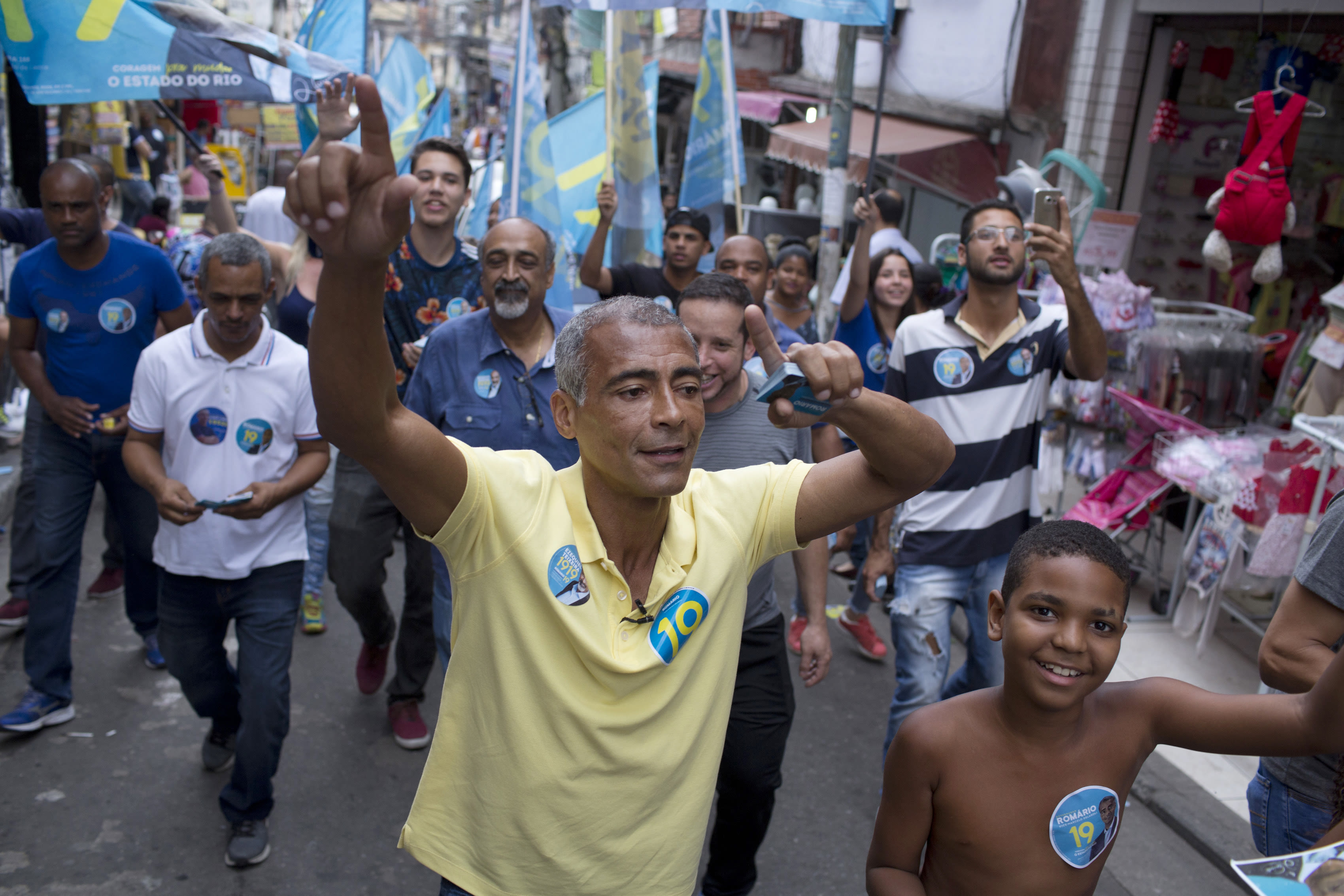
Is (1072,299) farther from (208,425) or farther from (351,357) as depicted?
(208,425)

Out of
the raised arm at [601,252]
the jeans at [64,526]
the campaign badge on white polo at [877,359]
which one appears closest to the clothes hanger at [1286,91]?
the campaign badge on white polo at [877,359]

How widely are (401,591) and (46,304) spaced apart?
8.03ft

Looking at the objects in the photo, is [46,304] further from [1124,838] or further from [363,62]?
[1124,838]

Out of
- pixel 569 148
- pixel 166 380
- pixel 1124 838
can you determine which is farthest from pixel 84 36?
pixel 1124 838

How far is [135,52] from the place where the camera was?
4422 mm

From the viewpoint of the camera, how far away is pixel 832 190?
26.3 feet

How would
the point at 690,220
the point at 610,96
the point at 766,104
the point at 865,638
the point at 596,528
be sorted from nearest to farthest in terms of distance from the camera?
the point at 596,528, the point at 690,220, the point at 865,638, the point at 610,96, the point at 766,104

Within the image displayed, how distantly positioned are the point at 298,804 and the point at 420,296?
207cm

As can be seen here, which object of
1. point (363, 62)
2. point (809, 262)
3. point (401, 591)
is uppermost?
point (363, 62)

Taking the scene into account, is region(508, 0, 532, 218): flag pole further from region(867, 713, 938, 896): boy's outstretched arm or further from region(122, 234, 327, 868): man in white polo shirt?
region(867, 713, 938, 896): boy's outstretched arm

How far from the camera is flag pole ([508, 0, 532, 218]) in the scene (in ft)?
20.7

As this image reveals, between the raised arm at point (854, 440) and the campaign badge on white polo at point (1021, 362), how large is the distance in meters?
1.88

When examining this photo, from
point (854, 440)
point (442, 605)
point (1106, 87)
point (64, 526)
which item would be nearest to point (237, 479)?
point (442, 605)

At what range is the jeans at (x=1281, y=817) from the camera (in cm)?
244
